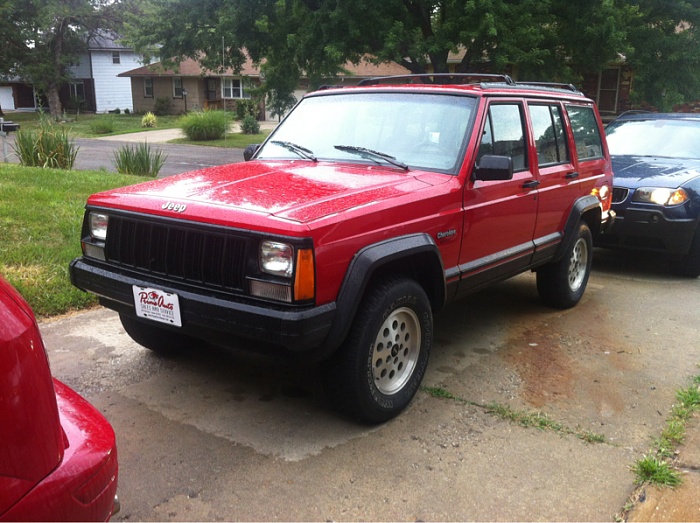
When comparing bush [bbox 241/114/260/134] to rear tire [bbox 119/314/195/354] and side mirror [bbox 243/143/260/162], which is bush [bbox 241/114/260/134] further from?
rear tire [bbox 119/314/195/354]

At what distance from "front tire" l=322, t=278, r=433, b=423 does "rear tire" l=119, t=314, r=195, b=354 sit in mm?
1432

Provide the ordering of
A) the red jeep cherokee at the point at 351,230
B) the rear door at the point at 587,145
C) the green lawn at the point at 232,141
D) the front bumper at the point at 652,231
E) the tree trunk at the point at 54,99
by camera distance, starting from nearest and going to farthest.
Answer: the red jeep cherokee at the point at 351,230 → the rear door at the point at 587,145 → the front bumper at the point at 652,231 → the green lawn at the point at 232,141 → the tree trunk at the point at 54,99

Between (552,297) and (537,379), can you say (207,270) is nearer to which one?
(537,379)

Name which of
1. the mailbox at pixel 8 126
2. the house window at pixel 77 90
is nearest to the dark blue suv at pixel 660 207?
the mailbox at pixel 8 126

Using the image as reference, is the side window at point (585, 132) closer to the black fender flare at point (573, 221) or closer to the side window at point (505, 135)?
the black fender flare at point (573, 221)

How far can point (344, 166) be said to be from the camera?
4258 millimetres

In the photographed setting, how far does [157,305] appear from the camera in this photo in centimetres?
347

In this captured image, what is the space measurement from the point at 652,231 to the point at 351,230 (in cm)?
485

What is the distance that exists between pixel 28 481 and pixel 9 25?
146ft

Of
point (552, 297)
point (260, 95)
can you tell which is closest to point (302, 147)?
point (552, 297)

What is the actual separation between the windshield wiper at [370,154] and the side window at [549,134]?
1420 millimetres

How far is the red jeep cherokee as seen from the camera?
3.18 metres

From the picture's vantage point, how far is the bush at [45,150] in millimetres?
12094

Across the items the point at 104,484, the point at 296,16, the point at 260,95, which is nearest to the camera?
the point at 104,484
